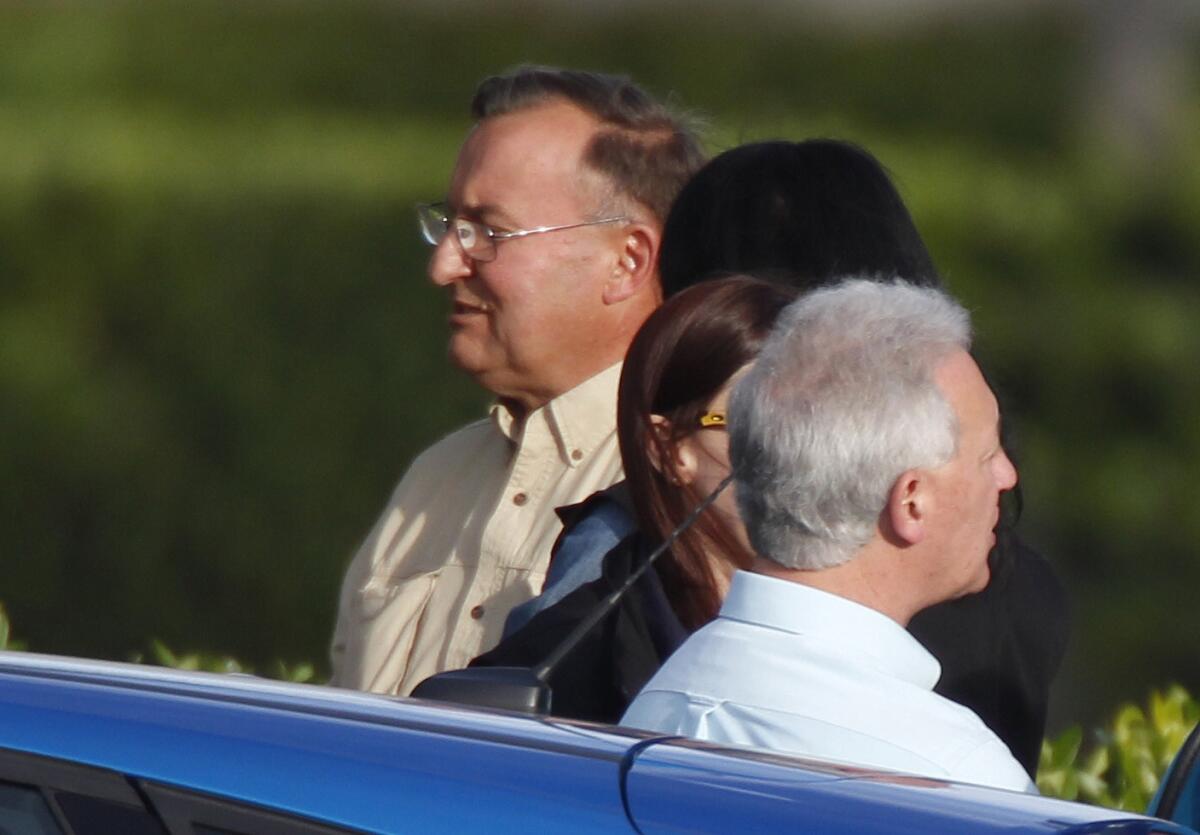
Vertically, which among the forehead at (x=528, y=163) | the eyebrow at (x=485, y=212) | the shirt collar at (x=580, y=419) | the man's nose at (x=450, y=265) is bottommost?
the shirt collar at (x=580, y=419)

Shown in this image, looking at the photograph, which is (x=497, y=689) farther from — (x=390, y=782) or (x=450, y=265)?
(x=450, y=265)

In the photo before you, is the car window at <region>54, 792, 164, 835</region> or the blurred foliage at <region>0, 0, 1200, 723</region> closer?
the car window at <region>54, 792, 164, 835</region>

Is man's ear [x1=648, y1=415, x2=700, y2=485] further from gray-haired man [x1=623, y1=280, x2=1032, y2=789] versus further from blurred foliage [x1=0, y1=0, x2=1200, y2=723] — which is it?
blurred foliage [x1=0, y1=0, x2=1200, y2=723]

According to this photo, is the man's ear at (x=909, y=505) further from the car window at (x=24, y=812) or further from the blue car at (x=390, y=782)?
the car window at (x=24, y=812)

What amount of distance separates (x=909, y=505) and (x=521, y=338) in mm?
1275

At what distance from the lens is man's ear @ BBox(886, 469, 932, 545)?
2.09 m

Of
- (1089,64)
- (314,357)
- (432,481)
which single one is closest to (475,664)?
(432,481)

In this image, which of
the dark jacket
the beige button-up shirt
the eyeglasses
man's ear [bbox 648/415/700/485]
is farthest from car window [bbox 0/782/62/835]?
the eyeglasses

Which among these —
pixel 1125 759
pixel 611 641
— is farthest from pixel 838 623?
pixel 1125 759

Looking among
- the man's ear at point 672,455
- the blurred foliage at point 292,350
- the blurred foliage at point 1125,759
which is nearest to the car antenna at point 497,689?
the man's ear at point 672,455

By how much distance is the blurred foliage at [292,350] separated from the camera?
305 inches

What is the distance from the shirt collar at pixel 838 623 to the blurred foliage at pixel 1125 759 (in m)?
1.47

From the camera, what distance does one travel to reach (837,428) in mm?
2084

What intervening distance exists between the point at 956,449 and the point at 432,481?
4.89 ft
